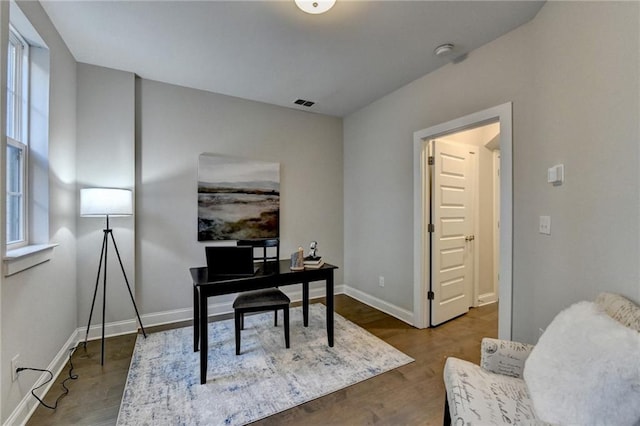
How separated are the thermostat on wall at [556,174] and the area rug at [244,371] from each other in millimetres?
1700

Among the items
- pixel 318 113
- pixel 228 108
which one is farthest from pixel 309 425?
pixel 318 113

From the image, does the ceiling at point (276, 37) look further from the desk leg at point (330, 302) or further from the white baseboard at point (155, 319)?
A: the white baseboard at point (155, 319)

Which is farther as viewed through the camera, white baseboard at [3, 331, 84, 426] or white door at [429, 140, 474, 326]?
white door at [429, 140, 474, 326]

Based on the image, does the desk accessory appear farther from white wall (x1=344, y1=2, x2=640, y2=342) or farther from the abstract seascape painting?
white wall (x1=344, y1=2, x2=640, y2=342)

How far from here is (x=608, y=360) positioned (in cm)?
90

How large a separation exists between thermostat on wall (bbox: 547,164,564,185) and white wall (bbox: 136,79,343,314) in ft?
8.73

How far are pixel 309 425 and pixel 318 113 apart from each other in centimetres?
355

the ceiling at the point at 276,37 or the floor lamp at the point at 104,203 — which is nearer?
the ceiling at the point at 276,37

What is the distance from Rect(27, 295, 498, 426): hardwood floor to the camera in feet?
5.36

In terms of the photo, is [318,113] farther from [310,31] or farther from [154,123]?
[154,123]

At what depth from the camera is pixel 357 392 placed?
73.5 inches

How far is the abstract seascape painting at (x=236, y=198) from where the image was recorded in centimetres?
317

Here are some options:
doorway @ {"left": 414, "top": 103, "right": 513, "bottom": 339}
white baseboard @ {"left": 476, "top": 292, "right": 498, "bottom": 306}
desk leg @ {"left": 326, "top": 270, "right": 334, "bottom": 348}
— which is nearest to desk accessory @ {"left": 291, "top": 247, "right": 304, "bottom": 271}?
desk leg @ {"left": 326, "top": 270, "right": 334, "bottom": 348}

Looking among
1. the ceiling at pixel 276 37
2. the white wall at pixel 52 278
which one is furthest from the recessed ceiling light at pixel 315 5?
the white wall at pixel 52 278
